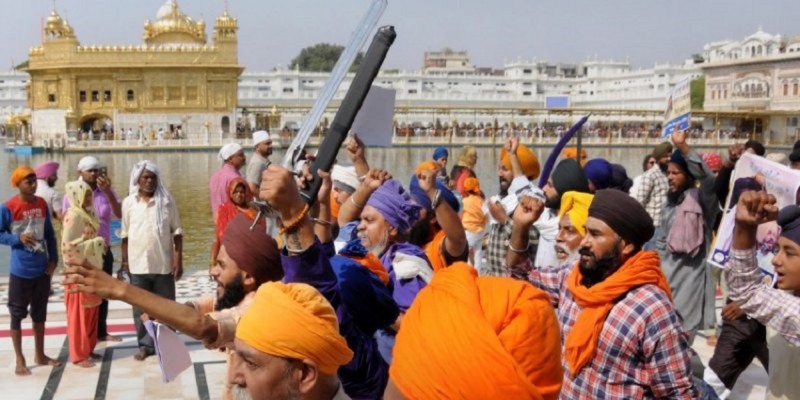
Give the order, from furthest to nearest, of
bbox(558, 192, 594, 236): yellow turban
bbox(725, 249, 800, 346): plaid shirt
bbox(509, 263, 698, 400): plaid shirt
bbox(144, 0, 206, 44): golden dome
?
bbox(144, 0, 206, 44): golden dome, bbox(558, 192, 594, 236): yellow turban, bbox(725, 249, 800, 346): plaid shirt, bbox(509, 263, 698, 400): plaid shirt

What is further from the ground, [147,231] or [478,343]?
[478,343]

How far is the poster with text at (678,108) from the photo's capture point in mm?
5059

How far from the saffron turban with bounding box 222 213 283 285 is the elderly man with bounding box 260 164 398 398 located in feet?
0.39

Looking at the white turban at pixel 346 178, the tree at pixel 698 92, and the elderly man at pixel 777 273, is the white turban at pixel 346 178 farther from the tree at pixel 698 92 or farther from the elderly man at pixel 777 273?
the tree at pixel 698 92

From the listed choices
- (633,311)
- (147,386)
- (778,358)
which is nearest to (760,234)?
(778,358)

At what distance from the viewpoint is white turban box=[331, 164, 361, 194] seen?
12.5ft

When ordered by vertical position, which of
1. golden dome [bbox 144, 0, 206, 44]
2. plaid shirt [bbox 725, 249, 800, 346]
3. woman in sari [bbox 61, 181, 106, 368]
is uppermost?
golden dome [bbox 144, 0, 206, 44]

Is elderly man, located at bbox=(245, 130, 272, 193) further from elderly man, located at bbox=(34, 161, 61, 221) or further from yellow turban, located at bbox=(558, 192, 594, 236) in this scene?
yellow turban, located at bbox=(558, 192, 594, 236)

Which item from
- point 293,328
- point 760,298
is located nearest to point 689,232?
point 760,298

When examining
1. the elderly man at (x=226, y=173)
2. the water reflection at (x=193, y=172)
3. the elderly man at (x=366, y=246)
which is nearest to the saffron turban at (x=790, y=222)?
the elderly man at (x=366, y=246)

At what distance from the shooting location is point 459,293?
1.48 metres

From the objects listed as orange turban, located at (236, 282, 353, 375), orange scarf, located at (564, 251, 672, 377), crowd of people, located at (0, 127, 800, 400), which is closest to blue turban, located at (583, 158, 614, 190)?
crowd of people, located at (0, 127, 800, 400)

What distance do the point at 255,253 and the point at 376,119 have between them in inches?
57.7

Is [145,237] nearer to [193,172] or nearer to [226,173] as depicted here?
[226,173]
